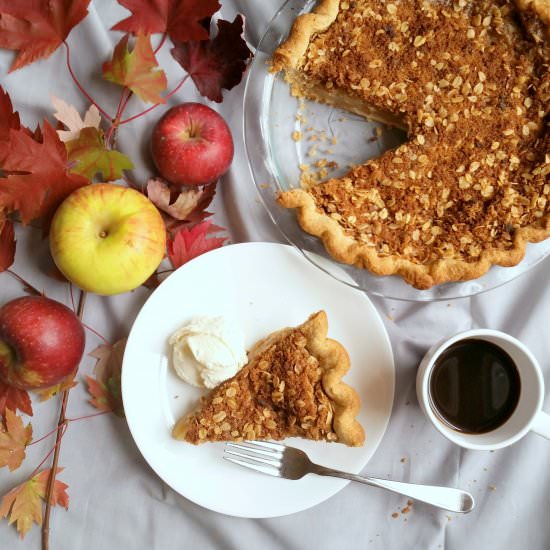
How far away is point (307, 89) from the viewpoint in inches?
76.4

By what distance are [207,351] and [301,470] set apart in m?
0.50

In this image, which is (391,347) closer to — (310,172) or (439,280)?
(439,280)

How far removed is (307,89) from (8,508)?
5.68ft

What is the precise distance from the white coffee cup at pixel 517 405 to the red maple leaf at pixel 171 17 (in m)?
1.26

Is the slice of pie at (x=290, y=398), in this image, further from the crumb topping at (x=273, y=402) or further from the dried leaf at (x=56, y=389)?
the dried leaf at (x=56, y=389)

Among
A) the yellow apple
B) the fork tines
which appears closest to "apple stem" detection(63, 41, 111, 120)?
the yellow apple

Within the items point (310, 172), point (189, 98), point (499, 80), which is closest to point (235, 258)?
point (310, 172)

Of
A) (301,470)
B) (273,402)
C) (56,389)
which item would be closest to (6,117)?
(56,389)

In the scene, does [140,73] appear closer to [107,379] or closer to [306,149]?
[306,149]

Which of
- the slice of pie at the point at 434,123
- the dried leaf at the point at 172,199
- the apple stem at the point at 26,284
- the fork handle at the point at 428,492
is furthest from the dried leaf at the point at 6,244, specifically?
the fork handle at the point at 428,492

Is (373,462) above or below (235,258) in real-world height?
below

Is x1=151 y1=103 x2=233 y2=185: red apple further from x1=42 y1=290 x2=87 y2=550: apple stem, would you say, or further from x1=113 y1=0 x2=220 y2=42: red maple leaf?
x1=42 y1=290 x2=87 y2=550: apple stem

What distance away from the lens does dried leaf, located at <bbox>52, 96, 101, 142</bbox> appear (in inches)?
72.8

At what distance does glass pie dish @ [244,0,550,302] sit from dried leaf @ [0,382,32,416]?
1.03 metres
